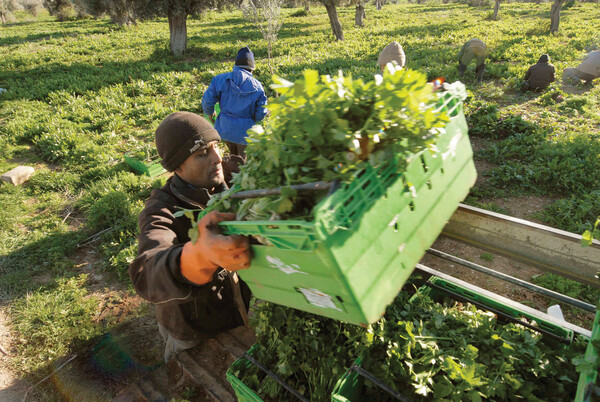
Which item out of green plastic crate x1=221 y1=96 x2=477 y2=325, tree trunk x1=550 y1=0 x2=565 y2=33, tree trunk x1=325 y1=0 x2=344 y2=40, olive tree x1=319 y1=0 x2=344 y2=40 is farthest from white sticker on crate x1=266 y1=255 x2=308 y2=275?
tree trunk x1=550 y1=0 x2=565 y2=33

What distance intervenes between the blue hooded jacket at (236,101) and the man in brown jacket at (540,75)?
902 centimetres

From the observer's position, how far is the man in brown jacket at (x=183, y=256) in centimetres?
174

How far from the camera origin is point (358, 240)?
1.22 m

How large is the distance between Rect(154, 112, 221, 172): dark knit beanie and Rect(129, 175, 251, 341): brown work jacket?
159mm

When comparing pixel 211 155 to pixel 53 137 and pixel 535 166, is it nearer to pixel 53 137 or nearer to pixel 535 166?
pixel 535 166

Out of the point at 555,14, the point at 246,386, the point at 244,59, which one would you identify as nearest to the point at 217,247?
the point at 246,386

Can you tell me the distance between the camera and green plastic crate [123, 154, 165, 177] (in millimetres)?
6945

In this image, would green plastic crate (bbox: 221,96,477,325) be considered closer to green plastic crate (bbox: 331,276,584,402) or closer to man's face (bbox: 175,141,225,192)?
green plastic crate (bbox: 331,276,584,402)

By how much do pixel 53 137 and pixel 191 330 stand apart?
27.2ft

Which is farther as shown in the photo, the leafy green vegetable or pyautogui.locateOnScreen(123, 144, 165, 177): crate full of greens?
pyautogui.locateOnScreen(123, 144, 165, 177): crate full of greens

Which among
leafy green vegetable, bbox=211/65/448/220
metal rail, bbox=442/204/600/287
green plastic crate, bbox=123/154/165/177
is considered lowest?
green plastic crate, bbox=123/154/165/177

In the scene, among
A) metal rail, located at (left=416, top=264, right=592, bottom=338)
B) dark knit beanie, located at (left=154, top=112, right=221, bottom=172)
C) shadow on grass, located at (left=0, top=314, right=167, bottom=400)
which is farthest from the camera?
shadow on grass, located at (left=0, top=314, right=167, bottom=400)

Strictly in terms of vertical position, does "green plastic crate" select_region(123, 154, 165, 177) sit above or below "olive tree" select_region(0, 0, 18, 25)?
below

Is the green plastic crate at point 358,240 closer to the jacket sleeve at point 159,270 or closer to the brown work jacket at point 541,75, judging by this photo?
the jacket sleeve at point 159,270
